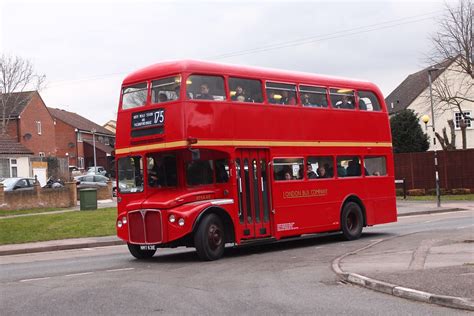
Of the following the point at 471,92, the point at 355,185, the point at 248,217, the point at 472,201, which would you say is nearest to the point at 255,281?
the point at 248,217

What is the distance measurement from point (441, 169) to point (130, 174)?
2967 cm

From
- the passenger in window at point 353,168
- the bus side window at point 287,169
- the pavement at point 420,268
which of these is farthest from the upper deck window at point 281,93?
the pavement at point 420,268

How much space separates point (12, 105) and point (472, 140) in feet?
148

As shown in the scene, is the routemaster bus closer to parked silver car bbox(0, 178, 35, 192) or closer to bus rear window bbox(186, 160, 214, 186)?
bus rear window bbox(186, 160, 214, 186)

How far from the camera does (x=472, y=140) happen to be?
57.8 m

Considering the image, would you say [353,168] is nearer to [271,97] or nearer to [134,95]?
[271,97]

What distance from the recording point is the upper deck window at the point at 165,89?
1331 centimetres

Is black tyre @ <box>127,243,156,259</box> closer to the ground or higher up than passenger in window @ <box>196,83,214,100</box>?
closer to the ground

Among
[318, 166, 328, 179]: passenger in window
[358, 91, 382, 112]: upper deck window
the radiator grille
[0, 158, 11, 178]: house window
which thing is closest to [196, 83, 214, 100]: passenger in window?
the radiator grille

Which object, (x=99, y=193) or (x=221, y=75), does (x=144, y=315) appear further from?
(x=99, y=193)

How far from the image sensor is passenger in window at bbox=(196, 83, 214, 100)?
44.4ft

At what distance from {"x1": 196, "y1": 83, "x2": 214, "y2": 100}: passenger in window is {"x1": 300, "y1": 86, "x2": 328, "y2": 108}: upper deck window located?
3224 mm

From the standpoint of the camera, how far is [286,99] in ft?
51.2

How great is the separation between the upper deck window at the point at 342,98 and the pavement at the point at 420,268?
388 cm
